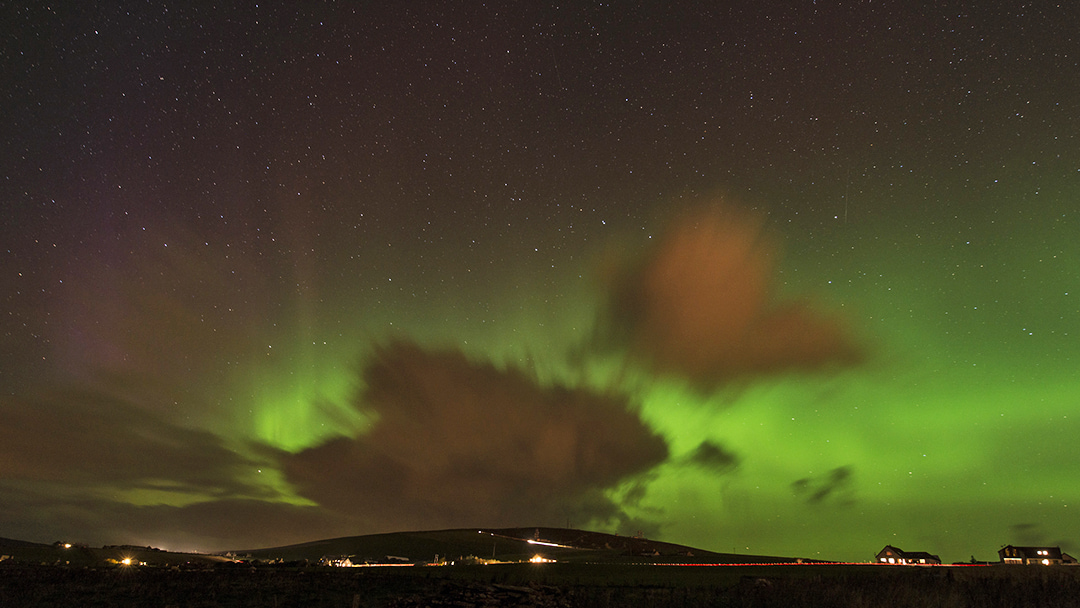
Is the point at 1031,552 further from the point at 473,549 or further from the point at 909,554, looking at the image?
the point at 473,549

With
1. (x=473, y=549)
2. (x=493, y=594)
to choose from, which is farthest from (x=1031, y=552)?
(x=493, y=594)

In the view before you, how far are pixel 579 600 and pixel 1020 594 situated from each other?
20823 millimetres

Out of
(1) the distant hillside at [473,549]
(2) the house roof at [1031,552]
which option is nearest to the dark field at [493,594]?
(1) the distant hillside at [473,549]

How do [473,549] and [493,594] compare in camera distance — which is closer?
[493,594]

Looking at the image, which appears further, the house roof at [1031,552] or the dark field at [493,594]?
the house roof at [1031,552]

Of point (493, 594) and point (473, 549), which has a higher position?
point (493, 594)

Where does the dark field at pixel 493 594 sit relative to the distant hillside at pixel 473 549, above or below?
above

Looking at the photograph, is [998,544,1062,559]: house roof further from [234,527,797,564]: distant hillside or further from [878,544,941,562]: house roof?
[234,527,797,564]: distant hillside

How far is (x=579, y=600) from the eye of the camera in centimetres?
3212

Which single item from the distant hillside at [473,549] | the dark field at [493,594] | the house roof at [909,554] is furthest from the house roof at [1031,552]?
the dark field at [493,594]

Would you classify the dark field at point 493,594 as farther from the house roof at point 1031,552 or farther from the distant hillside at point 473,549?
the house roof at point 1031,552

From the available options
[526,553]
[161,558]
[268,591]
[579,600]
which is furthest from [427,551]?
[579,600]

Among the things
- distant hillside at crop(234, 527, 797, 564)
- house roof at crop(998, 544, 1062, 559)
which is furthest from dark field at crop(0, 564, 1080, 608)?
house roof at crop(998, 544, 1062, 559)

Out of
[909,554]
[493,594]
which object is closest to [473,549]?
[909,554]
